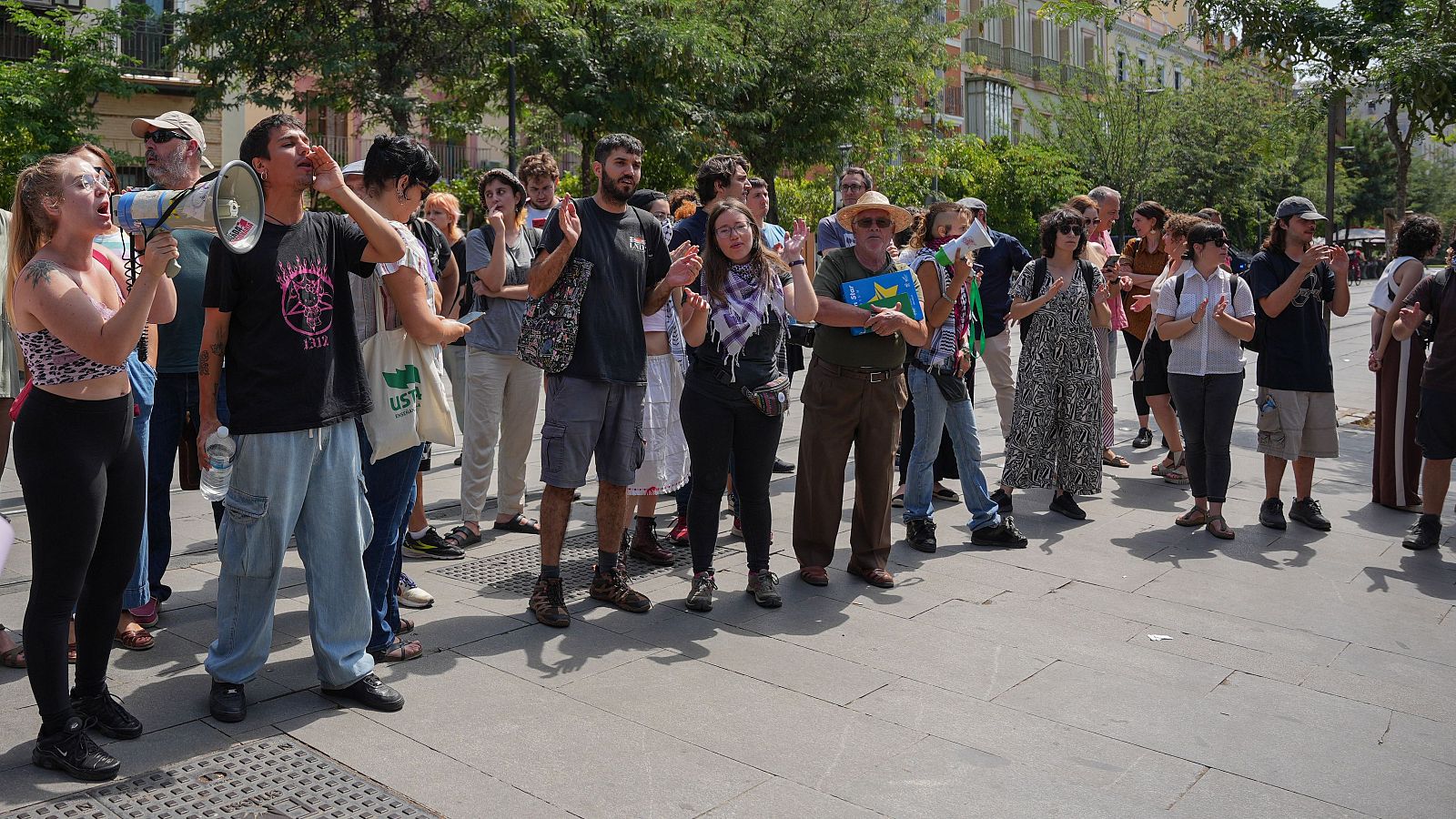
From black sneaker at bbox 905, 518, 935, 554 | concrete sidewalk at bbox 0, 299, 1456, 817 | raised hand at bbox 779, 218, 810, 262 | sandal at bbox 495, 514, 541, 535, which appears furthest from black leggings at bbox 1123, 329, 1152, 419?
sandal at bbox 495, 514, 541, 535

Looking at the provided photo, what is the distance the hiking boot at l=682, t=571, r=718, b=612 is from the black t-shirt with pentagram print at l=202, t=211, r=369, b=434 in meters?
1.91

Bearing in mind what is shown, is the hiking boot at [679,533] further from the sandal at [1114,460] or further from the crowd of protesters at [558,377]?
the sandal at [1114,460]

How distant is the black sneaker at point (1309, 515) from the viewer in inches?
289

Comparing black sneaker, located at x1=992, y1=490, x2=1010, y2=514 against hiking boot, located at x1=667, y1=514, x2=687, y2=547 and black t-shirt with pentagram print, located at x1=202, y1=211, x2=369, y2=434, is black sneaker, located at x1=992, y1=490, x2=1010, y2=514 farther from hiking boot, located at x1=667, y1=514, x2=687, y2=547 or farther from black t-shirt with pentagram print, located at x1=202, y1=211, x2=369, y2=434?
black t-shirt with pentagram print, located at x1=202, y1=211, x2=369, y2=434

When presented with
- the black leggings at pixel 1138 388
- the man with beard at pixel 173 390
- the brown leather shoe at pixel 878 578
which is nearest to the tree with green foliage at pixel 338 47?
the black leggings at pixel 1138 388

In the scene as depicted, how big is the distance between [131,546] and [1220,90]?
110 ft

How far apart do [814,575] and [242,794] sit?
300 centimetres

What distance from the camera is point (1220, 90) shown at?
107ft

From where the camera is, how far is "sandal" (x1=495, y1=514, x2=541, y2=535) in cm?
685

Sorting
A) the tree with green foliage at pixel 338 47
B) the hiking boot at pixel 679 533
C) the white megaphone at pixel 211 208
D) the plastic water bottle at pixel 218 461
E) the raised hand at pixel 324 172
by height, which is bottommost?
the hiking boot at pixel 679 533

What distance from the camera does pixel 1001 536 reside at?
679cm

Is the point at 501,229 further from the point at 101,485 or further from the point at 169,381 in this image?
the point at 101,485

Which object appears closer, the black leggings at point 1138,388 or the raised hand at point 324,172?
the raised hand at point 324,172

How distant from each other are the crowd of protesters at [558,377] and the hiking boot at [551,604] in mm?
22
